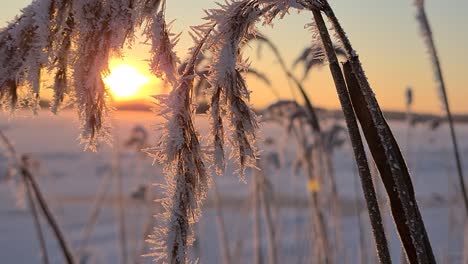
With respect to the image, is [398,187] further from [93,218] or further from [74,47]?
[93,218]

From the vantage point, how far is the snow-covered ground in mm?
4345

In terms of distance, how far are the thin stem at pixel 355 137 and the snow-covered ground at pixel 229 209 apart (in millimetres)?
2359

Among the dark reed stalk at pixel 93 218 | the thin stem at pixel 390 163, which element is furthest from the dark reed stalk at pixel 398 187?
the dark reed stalk at pixel 93 218

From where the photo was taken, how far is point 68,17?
0.69 m

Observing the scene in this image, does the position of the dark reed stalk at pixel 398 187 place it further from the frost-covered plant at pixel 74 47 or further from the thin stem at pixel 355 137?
the frost-covered plant at pixel 74 47

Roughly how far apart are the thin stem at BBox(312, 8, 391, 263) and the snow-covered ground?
2.36 metres

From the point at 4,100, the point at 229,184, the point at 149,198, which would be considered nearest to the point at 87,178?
the point at 229,184

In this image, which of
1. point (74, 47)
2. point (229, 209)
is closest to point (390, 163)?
point (74, 47)

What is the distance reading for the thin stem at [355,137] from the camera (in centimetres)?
68

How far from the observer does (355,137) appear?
2.22ft

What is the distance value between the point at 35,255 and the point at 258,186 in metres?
5.07

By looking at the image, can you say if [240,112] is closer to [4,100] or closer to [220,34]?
[220,34]

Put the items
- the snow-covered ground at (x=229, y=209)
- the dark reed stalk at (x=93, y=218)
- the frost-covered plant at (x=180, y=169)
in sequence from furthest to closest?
1. the snow-covered ground at (x=229, y=209)
2. the dark reed stalk at (x=93, y=218)
3. the frost-covered plant at (x=180, y=169)

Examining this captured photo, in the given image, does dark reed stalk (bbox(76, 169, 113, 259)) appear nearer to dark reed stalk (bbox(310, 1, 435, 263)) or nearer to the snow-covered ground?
the snow-covered ground
